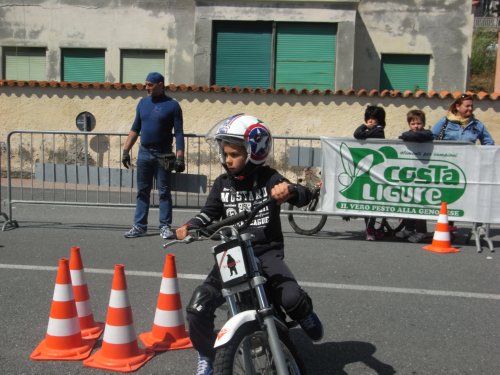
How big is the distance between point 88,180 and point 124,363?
527 cm

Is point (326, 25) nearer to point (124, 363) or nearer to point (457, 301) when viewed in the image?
point (457, 301)

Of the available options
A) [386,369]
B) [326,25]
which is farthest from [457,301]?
[326,25]

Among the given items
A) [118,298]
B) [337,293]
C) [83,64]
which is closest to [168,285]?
[118,298]

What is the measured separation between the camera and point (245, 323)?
3041 millimetres

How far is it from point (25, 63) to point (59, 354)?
16475 mm

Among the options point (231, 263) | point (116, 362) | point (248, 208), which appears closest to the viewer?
point (231, 263)

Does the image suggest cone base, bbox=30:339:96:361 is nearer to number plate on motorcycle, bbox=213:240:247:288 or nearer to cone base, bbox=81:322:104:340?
cone base, bbox=81:322:104:340

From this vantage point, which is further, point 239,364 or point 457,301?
point 457,301

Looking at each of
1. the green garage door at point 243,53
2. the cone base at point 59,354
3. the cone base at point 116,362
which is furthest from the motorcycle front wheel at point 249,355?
the green garage door at point 243,53

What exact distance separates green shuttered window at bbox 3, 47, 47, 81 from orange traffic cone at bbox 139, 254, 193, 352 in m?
15.9

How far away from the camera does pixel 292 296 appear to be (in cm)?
344

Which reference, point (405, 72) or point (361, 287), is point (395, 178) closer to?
point (361, 287)

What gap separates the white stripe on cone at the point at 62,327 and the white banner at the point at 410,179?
470 centimetres

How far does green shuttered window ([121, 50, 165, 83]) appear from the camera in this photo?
18.0m
